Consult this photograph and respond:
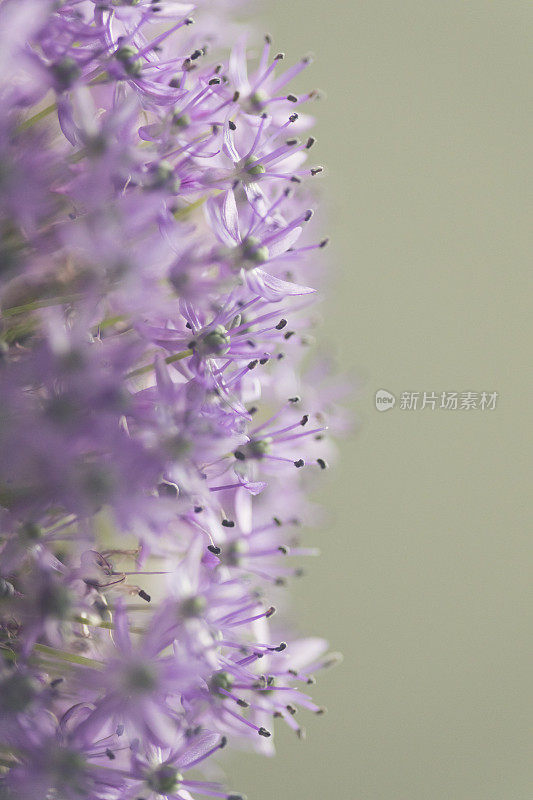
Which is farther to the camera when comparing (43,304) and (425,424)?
(425,424)

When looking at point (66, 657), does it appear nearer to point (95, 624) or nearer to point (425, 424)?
point (95, 624)

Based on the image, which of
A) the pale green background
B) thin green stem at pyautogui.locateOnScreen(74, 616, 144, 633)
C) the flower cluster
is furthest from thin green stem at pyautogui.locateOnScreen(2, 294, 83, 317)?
the pale green background

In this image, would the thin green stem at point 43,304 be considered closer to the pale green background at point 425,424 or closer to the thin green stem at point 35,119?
the thin green stem at point 35,119

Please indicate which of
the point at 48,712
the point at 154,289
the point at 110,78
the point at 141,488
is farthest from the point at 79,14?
the point at 48,712

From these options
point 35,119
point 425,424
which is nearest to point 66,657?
point 35,119

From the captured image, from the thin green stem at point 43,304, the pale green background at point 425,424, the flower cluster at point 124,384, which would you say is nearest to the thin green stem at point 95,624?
the flower cluster at point 124,384

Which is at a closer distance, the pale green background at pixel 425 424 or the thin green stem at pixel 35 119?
the thin green stem at pixel 35 119
